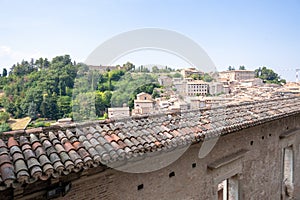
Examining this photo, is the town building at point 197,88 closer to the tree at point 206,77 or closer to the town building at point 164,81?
the tree at point 206,77

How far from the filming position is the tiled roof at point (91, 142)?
7.68ft

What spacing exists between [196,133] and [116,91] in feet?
16.1

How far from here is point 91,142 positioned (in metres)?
3.08

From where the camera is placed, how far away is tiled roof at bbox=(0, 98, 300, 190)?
7.68ft

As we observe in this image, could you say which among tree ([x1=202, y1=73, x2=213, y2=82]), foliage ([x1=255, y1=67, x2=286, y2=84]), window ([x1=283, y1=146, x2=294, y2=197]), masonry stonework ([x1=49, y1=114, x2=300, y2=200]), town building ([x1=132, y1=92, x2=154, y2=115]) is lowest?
window ([x1=283, y1=146, x2=294, y2=197])

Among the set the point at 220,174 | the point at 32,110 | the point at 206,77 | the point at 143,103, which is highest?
the point at 206,77

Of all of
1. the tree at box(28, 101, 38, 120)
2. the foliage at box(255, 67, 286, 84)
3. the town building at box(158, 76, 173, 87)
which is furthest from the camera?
the foliage at box(255, 67, 286, 84)

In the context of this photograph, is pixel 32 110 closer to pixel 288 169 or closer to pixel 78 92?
pixel 78 92

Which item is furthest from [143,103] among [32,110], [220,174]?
[32,110]

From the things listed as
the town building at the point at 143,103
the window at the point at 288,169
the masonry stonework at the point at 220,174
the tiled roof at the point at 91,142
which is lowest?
the window at the point at 288,169

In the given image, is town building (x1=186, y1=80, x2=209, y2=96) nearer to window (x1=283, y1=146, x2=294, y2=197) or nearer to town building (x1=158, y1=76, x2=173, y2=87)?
town building (x1=158, y1=76, x2=173, y2=87)

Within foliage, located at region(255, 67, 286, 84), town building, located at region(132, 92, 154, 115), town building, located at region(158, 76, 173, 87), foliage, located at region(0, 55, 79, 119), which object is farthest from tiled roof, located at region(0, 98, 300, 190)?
foliage, located at region(255, 67, 286, 84)

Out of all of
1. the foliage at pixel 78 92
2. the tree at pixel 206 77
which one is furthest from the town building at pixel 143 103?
the tree at pixel 206 77

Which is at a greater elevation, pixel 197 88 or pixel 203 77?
pixel 203 77
